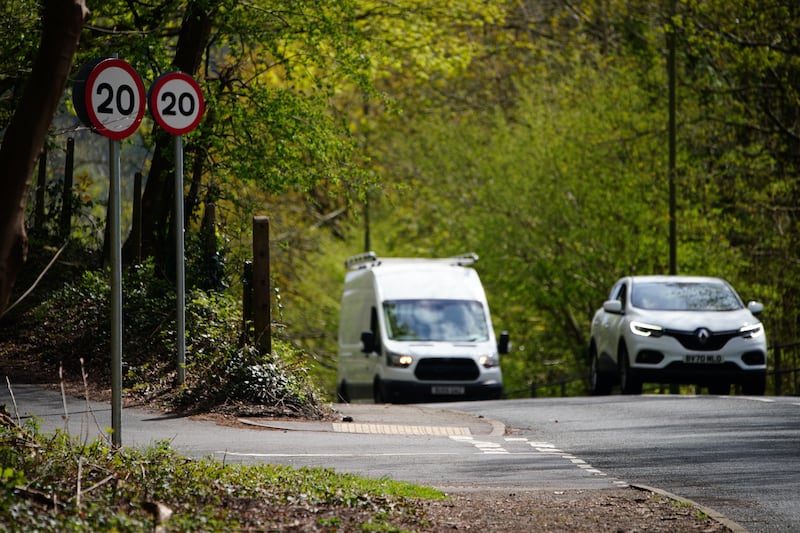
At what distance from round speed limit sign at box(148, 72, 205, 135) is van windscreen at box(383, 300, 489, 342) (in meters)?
8.90

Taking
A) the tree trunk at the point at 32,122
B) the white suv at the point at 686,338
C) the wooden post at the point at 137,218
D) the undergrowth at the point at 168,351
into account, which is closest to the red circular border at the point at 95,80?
the tree trunk at the point at 32,122

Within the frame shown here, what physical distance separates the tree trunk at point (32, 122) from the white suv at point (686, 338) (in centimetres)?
1397

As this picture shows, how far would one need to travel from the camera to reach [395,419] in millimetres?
16641

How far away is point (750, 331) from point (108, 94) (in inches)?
511

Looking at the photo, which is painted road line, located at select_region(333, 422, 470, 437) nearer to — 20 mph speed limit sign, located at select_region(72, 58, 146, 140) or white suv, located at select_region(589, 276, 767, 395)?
20 mph speed limit sign, located at select_region(72, 58, 146, 140)

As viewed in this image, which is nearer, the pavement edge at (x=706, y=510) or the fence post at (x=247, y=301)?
the pavement edge at (x=706, y=510)

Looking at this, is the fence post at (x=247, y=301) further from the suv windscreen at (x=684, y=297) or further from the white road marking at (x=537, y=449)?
the suv windscreen at (x=684, y=297)

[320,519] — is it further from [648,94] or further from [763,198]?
[648,94]

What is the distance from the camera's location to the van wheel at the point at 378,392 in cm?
2273

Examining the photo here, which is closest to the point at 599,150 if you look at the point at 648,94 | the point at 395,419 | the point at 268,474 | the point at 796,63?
the point at 648,94

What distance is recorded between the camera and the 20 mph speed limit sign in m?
10.1

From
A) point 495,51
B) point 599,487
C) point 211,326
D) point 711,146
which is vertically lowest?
point 599,487

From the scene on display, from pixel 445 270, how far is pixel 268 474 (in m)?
15.7

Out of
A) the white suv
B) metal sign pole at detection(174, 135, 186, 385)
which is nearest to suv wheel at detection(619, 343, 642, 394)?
the white suv
